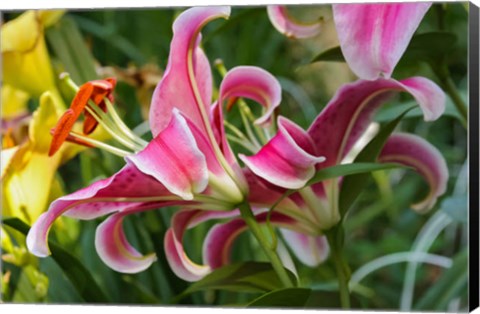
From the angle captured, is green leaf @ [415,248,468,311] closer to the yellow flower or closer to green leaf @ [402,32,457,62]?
green leaf @ [402,32,457,62]

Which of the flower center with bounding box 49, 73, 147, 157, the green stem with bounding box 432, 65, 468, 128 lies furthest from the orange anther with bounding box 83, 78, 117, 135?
the green stem with bounding box 432, 65, 468, 128

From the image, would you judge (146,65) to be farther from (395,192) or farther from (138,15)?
(395,192)

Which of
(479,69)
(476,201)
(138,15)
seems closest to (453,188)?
(476,201)

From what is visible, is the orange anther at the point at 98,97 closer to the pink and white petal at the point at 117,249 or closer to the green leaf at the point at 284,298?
the pink and white petal at the point at 117,249

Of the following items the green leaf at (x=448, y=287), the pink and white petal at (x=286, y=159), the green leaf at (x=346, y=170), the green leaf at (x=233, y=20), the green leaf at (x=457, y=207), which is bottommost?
the green leaf at (x=448, y=287)

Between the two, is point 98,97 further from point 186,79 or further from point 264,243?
point 264,243

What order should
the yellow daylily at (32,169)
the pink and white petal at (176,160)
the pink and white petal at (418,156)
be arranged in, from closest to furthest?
1. the pink and white petal at (176,160)
2. the pink and white petal at (418,156)
3. the yellow daylily at (32,169)

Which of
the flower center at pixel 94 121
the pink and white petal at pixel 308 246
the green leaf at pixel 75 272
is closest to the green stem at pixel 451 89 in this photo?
the pink and white petal at pixel 308 246
